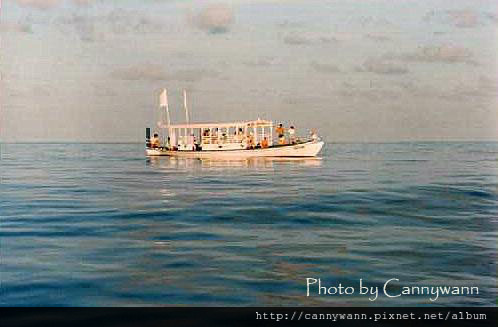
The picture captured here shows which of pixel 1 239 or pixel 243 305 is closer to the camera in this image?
pixel 243 305

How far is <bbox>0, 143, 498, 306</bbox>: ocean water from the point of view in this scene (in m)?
12.1

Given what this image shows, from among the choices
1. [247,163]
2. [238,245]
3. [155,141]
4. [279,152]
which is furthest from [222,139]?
[238,245]

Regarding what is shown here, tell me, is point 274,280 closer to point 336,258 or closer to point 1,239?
point 336,258

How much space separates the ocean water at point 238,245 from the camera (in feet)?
39.9

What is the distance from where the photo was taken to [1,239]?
751 inches

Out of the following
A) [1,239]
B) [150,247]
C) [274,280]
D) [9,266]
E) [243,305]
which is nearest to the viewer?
[243,305]

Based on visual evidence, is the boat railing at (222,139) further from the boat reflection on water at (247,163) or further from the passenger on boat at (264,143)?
the boat reflection on water at (247,163)

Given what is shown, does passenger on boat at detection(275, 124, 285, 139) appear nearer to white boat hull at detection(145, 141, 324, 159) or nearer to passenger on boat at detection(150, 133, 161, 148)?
white boat hull at detection(145, 141, 324, 159)

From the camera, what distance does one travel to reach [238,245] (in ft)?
57.7

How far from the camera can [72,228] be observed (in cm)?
2098

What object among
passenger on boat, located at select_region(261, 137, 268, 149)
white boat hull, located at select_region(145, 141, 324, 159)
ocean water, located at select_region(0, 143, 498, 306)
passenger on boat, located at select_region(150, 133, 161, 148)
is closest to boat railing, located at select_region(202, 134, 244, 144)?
white boat hull, located at select_region(145, 141, 324, 159)

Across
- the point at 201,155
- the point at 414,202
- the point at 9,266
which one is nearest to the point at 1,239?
the point at 9,266

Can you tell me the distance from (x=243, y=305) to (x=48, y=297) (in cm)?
450
